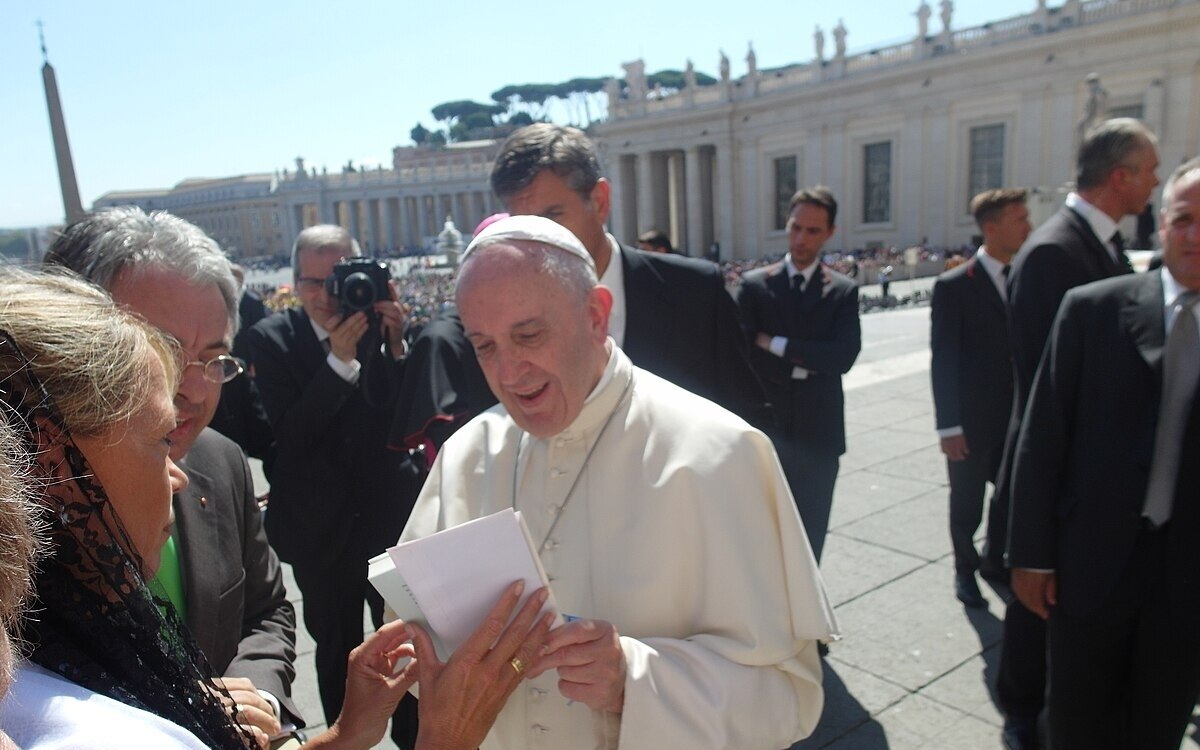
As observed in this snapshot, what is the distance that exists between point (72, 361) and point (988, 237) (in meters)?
4.27

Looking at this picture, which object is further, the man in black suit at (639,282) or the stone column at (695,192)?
the stone column at (695,192)

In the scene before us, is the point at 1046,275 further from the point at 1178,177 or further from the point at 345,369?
the point at 345,369

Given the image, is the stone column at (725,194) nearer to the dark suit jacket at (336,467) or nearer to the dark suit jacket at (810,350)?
the dark suit jacket at (810,350)

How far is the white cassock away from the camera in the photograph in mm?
1351

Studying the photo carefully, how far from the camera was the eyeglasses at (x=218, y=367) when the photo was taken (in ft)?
5.90

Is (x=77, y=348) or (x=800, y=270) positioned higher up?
(x=77, y=348)

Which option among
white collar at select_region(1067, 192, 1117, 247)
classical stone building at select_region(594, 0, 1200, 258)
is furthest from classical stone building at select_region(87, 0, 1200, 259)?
white collar at select_region(1067, 192, 1117, 247)

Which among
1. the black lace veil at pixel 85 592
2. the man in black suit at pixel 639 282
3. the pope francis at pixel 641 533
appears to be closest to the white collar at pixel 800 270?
the man in black suit at pixel 639 282

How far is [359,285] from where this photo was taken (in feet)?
9.19

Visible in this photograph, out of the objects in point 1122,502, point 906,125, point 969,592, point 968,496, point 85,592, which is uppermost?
point 906,125

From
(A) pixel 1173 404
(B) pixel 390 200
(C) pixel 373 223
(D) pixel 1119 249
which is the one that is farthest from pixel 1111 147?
(C) pixel 373 223

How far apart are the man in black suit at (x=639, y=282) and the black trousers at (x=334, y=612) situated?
129 centimetres

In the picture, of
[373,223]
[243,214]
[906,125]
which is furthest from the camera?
[243,214]

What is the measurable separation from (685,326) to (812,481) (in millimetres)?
1643
